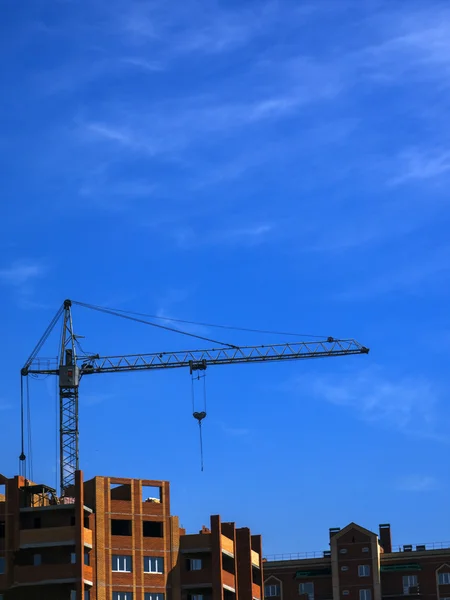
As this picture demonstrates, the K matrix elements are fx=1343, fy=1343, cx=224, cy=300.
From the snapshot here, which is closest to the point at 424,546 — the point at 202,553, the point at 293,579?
the point at 293,579

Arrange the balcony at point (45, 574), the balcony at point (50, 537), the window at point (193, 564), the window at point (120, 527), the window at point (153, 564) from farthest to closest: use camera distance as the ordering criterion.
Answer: the window at point (193, 564)
the window at point (153, 564)
the window at point (120, 527)
the balcony at point (50, 537)
the balcony at point (45, 574)

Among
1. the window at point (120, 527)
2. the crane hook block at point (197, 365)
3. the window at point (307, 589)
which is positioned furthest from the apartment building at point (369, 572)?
the window at point (120, 527)

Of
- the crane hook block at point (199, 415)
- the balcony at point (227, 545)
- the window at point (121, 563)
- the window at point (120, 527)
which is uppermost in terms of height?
the crane hook block at point (199, 415)

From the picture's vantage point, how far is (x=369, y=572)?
16388cm

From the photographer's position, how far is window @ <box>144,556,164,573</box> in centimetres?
12512

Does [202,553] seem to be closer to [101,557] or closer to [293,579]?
[101,557]

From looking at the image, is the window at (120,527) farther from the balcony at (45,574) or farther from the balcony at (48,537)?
the balcony at (45,574)

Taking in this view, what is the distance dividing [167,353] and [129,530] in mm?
44802

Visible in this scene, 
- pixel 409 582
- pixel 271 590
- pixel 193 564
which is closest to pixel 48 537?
pixel 193 564

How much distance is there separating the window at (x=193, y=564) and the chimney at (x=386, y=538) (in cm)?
4558

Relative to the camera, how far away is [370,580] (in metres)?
164

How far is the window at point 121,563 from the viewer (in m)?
123

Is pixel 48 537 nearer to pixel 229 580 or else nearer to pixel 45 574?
pixel 45 574

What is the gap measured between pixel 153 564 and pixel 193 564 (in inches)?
188
